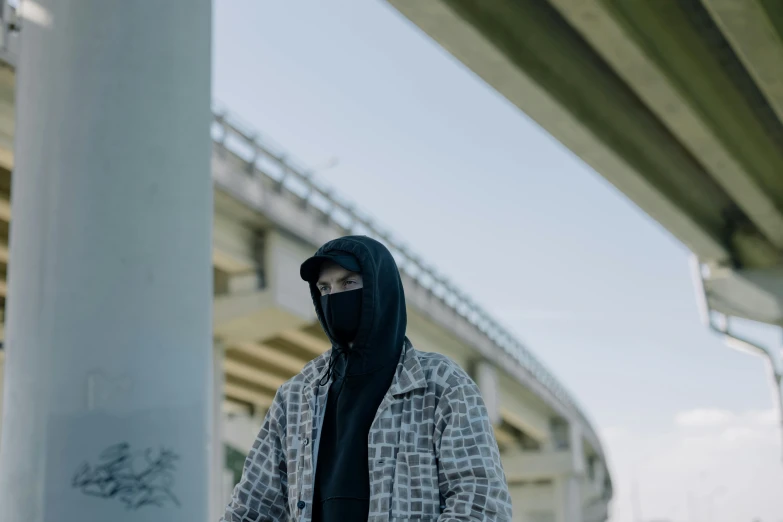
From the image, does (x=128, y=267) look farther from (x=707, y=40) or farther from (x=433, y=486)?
(x=707, y=40)

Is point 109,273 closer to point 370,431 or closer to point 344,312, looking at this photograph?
point 344,312

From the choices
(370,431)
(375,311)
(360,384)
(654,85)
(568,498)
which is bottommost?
A: (370,431)

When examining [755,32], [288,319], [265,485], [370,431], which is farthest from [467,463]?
[288,319]

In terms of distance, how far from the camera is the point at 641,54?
40.6ft

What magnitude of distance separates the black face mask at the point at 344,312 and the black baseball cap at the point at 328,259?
0.08 meters

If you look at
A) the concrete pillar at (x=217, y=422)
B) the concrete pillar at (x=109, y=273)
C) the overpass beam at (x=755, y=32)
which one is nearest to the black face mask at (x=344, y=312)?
the concrete pillar at (x=109, y=273)

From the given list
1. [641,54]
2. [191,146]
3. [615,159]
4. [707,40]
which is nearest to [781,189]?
[615,159]

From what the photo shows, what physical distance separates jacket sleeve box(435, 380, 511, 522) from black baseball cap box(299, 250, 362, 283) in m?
0.46

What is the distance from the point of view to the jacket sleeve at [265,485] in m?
3.06

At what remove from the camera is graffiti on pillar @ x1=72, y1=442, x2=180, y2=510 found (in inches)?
149

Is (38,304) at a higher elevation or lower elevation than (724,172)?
lower

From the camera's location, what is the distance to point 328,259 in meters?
3.00

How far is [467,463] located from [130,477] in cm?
165

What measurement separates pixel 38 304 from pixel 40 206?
1.38 feet
